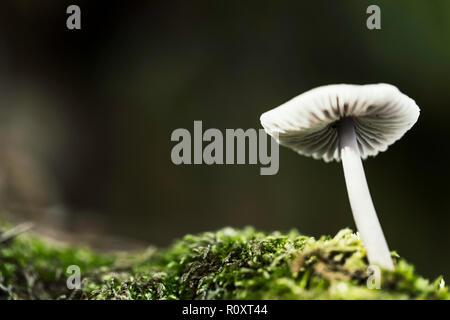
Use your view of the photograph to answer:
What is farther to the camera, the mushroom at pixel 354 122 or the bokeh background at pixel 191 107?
the bokeh background at pixel 191 107

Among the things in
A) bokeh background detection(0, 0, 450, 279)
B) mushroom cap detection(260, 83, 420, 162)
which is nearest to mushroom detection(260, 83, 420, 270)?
mushroom cap detection(260, 83, 420, 162)

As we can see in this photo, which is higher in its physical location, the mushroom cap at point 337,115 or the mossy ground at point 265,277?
the mushroom cap at point 337,115

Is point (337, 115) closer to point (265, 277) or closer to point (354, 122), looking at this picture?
point (354, 122)

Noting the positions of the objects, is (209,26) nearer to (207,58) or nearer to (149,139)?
(207,58)

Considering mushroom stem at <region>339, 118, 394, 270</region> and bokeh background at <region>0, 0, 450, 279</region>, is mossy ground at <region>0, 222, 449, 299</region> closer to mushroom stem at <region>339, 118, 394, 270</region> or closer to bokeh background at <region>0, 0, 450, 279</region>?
mushroom stem at <region>339, 118, 394, 270</region>

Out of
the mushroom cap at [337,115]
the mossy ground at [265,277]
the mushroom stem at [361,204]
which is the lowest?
the mossy ground at [265,277]

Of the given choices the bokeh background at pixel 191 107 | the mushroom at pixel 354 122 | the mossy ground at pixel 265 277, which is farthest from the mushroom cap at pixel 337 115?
the bokeh background at pixel 191 107

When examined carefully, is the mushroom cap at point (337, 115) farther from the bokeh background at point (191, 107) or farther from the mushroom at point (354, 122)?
the bokeh background at point (191, 107)

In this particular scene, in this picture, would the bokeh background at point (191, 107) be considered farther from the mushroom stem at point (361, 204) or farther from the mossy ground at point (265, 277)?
the mushroom stem at point (361, 204)
